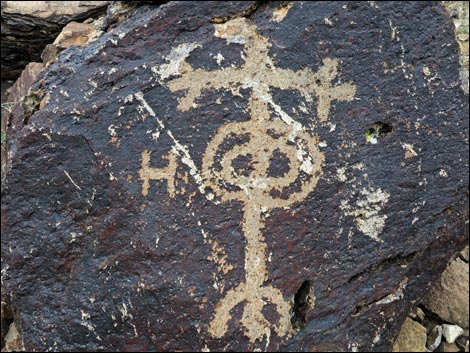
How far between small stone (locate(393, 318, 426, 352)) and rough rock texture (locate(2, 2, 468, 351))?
19.1 inches

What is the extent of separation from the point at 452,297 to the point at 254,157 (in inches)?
49.8

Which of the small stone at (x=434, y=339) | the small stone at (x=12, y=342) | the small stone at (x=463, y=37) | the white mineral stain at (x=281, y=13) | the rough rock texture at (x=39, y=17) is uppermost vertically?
the white mineral stain at (x=281, y=13)

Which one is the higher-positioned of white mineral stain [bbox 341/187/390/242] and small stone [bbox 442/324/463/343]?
white mineral stain [bbox 341/187/390/242]

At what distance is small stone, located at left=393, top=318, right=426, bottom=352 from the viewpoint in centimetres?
281

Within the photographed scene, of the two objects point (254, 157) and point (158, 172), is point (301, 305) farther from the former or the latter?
point (158, 172)

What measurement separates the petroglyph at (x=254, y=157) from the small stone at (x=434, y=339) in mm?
899

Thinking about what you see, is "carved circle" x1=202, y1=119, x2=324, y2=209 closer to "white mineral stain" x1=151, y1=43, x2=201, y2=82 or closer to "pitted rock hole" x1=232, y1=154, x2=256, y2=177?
"pitted rock hole" x1=232, y1=154, x2=256, y2=177

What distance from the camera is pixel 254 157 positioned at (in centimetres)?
231

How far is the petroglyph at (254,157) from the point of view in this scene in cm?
229

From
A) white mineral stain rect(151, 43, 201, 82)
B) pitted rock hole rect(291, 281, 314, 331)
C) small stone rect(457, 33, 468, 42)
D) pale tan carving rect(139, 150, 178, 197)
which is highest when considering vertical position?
white mineral stain rect(151, 43, 201, 82)

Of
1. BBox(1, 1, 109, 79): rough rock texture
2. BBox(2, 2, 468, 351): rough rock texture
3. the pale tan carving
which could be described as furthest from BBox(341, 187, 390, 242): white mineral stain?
BBox(1, 1, 109, 79): rough rock texture

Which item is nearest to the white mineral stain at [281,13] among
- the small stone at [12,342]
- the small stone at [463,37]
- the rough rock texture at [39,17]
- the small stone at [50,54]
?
the small stone at [50,54]

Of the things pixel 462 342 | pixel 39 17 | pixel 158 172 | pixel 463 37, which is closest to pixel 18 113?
pixel 158 172

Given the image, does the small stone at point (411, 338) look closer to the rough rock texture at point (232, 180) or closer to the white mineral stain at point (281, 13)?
the rough rock texture at point (232, 180)
